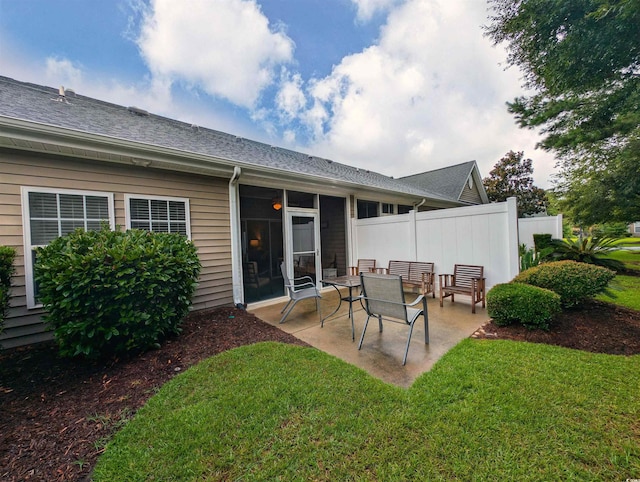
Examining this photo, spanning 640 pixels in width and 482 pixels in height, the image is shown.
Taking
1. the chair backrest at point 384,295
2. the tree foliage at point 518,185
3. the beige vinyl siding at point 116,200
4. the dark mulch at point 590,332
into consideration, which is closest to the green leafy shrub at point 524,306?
the dark mulch at point 590,332

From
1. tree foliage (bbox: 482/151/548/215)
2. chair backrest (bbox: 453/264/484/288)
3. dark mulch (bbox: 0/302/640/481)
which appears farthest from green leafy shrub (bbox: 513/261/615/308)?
tree foliage (bbox: 482/151/548/215)

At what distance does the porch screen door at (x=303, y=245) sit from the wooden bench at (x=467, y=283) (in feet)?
9.88

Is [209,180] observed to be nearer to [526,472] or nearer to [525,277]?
[526,472]

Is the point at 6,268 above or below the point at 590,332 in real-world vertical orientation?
above

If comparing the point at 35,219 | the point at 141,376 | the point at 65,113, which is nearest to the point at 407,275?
the point at 141,376

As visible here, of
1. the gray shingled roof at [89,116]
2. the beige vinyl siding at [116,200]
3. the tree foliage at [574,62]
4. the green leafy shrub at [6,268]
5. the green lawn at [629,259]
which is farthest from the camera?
the green lawn at [629,259]

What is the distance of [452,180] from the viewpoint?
1460 cm

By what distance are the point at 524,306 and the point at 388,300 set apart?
201 centimetres

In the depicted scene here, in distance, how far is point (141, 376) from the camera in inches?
110

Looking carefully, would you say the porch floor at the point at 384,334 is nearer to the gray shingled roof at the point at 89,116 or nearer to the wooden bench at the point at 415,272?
the wooden bench at the point at 415,272

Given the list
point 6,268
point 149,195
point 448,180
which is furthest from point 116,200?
point 448,180

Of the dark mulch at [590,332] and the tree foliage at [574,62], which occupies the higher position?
the tree foliage at [574,62]

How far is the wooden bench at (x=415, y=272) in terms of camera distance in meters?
5.79

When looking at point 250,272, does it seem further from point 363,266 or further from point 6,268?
point 6,268
